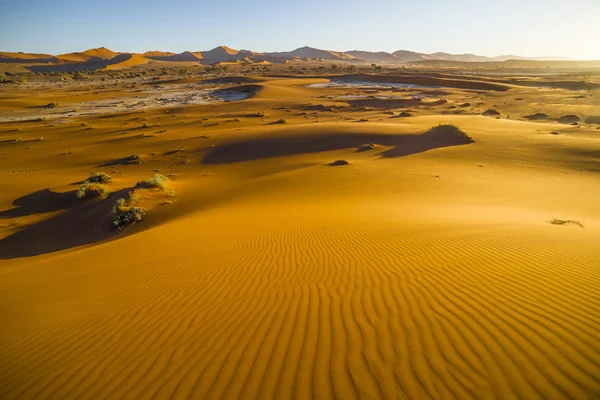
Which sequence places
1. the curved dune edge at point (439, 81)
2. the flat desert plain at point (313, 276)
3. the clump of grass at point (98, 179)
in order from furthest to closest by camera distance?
the curved dune edge at point (439, 81) < the clump of grass at point (98, 179) < the flat desert plain at point (313, 276)

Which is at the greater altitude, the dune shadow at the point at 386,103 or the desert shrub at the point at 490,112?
the dune shadow at the point at 386,103

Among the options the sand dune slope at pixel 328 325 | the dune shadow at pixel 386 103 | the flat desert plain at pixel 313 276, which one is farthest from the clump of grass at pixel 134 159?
the dune shadow at pixel 386 103

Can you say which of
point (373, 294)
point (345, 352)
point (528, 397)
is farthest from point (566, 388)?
point (373, 294)

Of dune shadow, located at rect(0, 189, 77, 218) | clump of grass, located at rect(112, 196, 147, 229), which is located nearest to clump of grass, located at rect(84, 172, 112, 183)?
dune shadow, located at rect(0, 189, 77, 218)

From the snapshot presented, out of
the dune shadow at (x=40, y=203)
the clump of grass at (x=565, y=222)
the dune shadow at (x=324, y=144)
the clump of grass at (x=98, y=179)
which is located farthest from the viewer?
the dune shadow at (x=324, y=144)

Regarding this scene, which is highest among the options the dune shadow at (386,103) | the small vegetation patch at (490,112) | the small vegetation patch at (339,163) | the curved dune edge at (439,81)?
Answer: the curved dune edge at (439,81)

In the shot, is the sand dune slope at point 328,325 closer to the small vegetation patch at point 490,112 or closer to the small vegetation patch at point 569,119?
the small vegetation patch at point 569,119

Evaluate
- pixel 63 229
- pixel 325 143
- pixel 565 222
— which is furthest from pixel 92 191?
pixel 565 222
